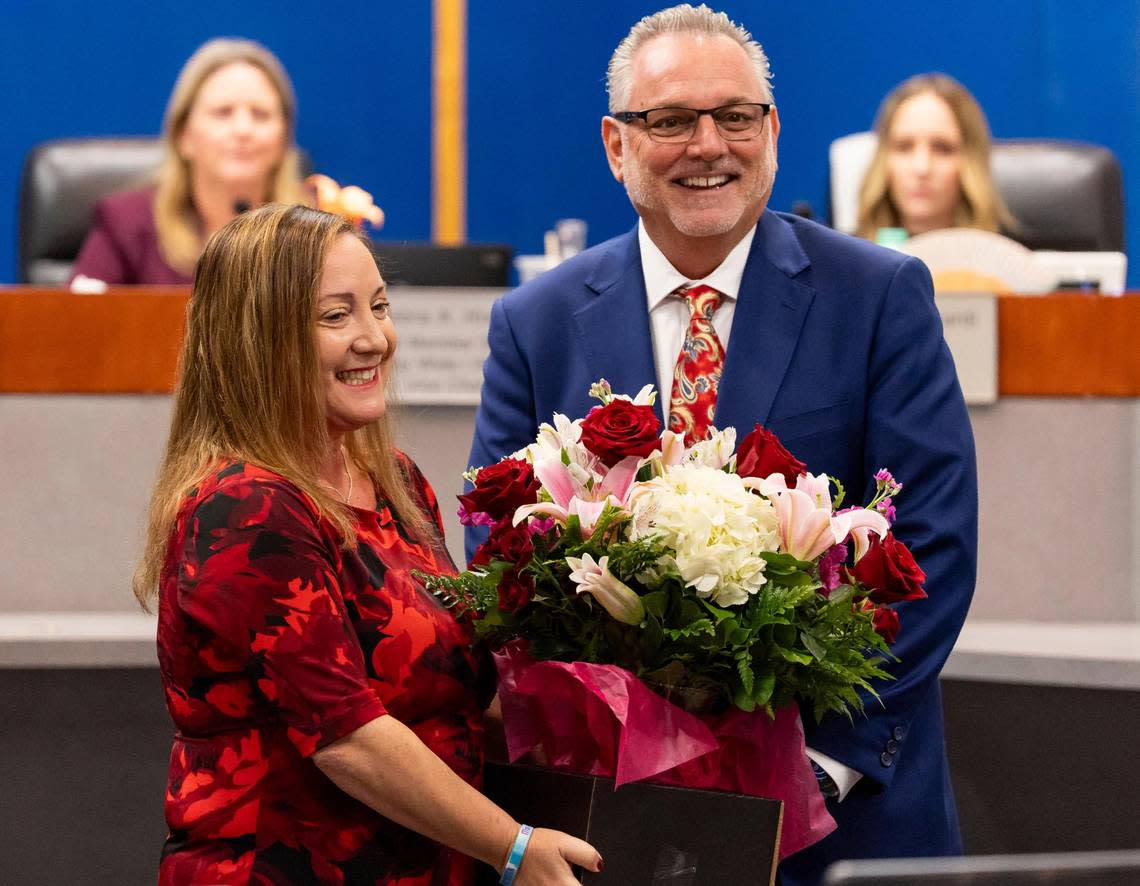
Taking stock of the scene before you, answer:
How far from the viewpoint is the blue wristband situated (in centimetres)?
142

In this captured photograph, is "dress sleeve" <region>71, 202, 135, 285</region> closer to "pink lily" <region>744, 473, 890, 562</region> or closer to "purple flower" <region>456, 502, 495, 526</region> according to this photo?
"purple flower" <region>456, 502, 495, 526</region>

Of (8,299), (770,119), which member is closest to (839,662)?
(770,119)

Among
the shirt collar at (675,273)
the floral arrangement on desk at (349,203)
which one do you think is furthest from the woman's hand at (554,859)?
the floral arrangement on desk at (349,203)

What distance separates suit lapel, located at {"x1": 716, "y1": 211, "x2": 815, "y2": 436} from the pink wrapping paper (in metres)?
0.45

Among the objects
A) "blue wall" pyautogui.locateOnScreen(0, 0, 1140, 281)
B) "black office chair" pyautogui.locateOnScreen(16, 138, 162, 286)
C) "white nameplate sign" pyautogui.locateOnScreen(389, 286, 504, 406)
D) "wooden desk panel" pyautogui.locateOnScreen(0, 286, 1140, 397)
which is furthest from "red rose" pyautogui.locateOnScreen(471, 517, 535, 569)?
"blue wall" pyautogui.locateOnScreen(0, 0, 1140, 281)

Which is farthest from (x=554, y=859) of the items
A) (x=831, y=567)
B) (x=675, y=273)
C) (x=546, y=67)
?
(x=546, y=67)

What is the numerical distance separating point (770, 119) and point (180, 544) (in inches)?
33.2

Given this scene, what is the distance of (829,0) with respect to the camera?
5797 millimetres

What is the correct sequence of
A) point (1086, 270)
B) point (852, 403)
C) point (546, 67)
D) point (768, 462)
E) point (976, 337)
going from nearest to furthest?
point (768, 462) < point (852, 403) < point (976, 337) < point (1086, 270) < point (546, 67)

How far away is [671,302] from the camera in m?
1.90

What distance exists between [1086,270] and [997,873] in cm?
269

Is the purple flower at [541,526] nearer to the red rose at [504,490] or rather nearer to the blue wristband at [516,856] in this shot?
the red rose at [504,490]

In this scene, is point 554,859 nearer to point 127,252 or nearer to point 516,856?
point 516,856

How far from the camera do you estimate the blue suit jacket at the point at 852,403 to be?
5.74ft
